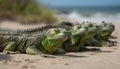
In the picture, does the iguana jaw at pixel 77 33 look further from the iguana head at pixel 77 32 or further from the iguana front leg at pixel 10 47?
the iguana front leg at pixel 10 47

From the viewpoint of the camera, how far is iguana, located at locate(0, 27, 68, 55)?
9789 millimetres

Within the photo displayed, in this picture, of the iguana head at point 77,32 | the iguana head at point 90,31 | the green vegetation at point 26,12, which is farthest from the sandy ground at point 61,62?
the green vegetation at point 26,12

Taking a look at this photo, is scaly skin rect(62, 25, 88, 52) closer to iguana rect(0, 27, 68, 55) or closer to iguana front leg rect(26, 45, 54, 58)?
iguana rect(0, 27, 68, 55)

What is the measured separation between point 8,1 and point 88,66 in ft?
56.8

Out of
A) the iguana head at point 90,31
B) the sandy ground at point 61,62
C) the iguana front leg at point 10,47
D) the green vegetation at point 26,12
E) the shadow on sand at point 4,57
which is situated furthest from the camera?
the green vegetation at point 26,12

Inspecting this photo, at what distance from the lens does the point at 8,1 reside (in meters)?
25.3

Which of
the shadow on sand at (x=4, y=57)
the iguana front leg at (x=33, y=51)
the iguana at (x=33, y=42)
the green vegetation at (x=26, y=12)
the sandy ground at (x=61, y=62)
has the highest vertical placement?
the green vegetation at (x=26, y=12)

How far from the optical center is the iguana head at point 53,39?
31.2 feet

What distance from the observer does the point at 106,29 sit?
1344 cm

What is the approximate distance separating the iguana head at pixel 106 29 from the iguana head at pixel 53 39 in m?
3.57

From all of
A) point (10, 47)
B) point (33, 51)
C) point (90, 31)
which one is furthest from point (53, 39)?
point (90, 31)

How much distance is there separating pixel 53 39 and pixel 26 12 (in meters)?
17.0

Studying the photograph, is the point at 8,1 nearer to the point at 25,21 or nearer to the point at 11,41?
the point at 25,21

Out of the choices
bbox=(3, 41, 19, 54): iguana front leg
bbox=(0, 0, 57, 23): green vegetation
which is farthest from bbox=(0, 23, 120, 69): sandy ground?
bbox=(0, 0, 57, 23): green vegetation
